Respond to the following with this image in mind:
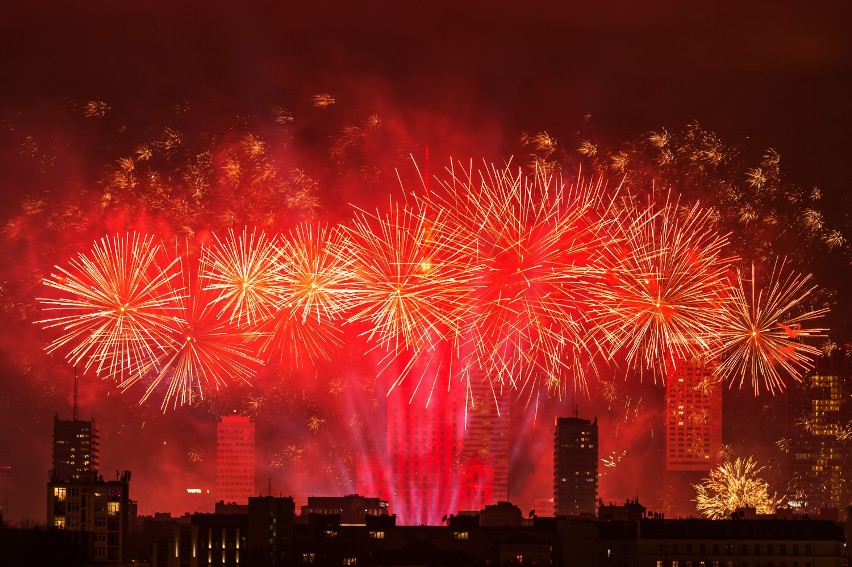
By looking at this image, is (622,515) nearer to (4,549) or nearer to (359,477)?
(359,477)

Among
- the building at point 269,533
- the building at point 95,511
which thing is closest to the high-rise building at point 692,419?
the building at point 269,533

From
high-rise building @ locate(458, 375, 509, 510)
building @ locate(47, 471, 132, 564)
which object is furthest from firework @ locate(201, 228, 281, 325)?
high-rise building @ locate(458, 375, 509, 510)

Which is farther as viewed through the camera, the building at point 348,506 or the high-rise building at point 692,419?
the high-rise building at point 692,419

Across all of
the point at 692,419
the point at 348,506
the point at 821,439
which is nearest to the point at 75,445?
the point at 348,506

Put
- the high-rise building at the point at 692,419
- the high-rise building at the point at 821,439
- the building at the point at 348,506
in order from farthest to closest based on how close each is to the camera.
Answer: the high-rise building at the point at 821,439 < the high-rise building at the point at 692,419 < the building at the point at 348,506

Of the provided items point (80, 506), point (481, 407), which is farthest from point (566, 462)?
point (80, 506)

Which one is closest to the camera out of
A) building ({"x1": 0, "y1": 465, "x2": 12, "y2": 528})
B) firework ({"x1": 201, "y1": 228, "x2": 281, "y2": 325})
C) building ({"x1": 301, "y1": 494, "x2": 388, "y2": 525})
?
firework ({"x1": 201, "y1": 228, "x2": 281, "y2": 325})

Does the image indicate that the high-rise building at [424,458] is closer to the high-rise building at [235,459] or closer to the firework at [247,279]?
the high-rise building at [235,459]

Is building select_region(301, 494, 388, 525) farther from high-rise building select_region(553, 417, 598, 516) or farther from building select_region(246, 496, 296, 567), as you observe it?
building select_region(246, 496, 296, 567)
